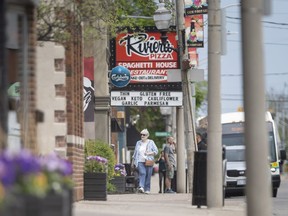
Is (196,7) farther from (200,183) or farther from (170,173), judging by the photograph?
(200,183)

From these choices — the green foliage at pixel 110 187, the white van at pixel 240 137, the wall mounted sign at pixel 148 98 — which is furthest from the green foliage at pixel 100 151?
the white van at pixel 240 137

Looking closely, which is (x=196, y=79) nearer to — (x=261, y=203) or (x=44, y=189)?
(x=261, y=203)

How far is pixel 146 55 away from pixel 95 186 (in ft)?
36.8

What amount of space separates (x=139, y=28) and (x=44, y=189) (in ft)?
72.9

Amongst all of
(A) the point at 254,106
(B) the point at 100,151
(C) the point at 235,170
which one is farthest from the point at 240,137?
(A) the point at 254,106

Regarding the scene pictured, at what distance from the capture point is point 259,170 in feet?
33.8

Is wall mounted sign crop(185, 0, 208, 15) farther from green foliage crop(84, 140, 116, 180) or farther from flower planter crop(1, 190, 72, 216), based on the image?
flower planter crop(1, 190, 72, 216)

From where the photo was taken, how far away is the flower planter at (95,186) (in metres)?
19.0

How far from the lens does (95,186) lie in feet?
62.5

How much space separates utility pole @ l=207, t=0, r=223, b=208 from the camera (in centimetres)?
1675

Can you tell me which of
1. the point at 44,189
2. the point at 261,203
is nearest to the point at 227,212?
the point at 261,203

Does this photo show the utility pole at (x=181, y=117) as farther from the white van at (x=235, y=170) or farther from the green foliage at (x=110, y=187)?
the green foliage at (x=110, y=187)

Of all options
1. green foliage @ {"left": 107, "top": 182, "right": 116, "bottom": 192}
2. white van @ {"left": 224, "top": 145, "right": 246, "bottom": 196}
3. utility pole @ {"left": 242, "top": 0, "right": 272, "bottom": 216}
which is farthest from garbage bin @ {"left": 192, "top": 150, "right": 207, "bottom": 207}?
white van @ {"left": 224, "top": 145, "right": 246, "bottom": 196}

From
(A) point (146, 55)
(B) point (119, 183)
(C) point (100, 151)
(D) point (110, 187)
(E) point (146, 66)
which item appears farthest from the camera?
(A) point (146, 55)
